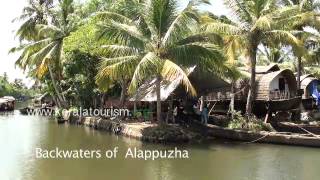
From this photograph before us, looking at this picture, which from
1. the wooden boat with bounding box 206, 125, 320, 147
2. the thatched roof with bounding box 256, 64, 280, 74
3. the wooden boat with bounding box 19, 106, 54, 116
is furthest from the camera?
the wooden boat with bounding box 19, 106, 54, 116

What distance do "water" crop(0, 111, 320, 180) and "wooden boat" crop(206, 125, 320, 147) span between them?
415 mm

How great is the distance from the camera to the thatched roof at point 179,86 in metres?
23.1

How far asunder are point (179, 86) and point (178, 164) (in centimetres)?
909

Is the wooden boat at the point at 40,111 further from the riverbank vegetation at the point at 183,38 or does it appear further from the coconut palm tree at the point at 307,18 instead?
the coconut palm tree at the point at 307,18

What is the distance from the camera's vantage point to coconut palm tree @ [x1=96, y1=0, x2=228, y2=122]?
19.7m

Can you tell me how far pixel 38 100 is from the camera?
51.1 metres

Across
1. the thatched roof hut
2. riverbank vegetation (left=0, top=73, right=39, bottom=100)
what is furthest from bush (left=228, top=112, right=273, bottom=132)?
riverbank vegetation (left=0, top=73, right=39, bottom=100)

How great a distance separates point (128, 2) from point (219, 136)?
759 cm

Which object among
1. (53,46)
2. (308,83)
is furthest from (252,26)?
(53,46)

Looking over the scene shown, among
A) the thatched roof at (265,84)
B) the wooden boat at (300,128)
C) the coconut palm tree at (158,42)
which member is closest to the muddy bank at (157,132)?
the coconut palm tree at (158,42)

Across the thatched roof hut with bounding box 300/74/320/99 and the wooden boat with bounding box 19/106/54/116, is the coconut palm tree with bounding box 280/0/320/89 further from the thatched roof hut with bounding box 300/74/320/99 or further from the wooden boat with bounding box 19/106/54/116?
the wooden boat with bounding box 19/106/54/116

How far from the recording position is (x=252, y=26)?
70.9 ft

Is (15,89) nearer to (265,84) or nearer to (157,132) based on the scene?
(265,84)

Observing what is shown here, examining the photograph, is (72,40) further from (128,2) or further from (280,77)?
(280,77)
